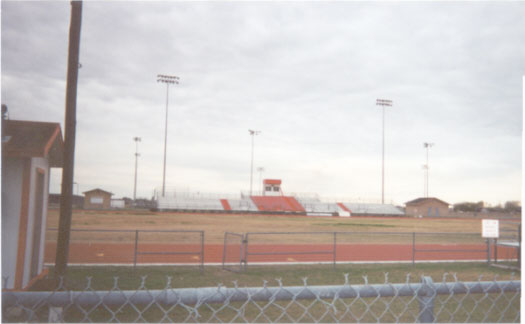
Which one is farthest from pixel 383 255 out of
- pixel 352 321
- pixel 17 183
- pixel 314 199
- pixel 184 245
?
pixel 314 199

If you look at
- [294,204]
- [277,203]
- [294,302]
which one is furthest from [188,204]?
[294,302]

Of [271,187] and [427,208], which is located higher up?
[271,187]

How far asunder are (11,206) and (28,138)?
134 cm

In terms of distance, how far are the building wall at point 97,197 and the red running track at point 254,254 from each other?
1781 inches

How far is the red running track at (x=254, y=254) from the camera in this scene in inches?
670

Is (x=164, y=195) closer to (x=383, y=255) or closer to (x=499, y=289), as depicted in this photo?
(x=383, y=255)

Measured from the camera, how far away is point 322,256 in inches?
746

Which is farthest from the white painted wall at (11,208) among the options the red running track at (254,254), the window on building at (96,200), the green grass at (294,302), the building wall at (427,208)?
the building wall at (427,208)

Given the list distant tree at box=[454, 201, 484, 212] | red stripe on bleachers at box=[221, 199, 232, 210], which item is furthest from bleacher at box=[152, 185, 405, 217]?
distant tree at box=[454, 201, 484, 212]

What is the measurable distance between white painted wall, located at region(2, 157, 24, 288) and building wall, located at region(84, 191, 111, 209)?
58193 mm

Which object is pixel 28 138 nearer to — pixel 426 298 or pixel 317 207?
pixel 426 298

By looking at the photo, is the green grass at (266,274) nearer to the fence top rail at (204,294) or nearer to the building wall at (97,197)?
the fence top rail at (204,294)

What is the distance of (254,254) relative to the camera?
1588 centimetres

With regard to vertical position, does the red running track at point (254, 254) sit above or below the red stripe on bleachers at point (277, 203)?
below
